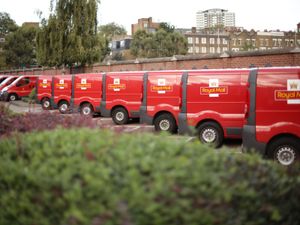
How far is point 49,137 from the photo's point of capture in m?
3.88

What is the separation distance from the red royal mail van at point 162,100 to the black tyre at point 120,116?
269 cm

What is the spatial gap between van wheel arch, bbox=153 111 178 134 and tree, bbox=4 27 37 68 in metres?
59.6

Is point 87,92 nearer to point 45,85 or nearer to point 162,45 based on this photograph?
point 45,85

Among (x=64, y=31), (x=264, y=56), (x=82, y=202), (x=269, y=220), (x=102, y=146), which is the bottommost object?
(x=269, y=220)

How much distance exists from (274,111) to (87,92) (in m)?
12.3

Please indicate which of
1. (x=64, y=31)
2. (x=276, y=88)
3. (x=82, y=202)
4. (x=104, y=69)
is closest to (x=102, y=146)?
(x=82, y=202)

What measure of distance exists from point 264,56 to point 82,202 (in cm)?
1897

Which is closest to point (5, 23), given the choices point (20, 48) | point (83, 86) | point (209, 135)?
point (20, 48)

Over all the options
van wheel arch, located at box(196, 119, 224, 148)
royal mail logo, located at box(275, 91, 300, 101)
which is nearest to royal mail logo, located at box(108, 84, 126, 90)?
van wheel arch, located at box(196, 119, 224, 148)

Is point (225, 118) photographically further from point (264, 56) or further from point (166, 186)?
point (166, 186)

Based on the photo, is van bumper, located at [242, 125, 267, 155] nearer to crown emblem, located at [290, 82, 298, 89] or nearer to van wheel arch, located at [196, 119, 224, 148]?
crown emblem, located at [290, 82, 298, 89]

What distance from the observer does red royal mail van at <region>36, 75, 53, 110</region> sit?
83.3ft

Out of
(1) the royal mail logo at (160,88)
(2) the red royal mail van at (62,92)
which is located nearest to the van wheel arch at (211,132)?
(1) the royal mail logo at (160,88)

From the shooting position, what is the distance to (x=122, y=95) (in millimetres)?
18516
